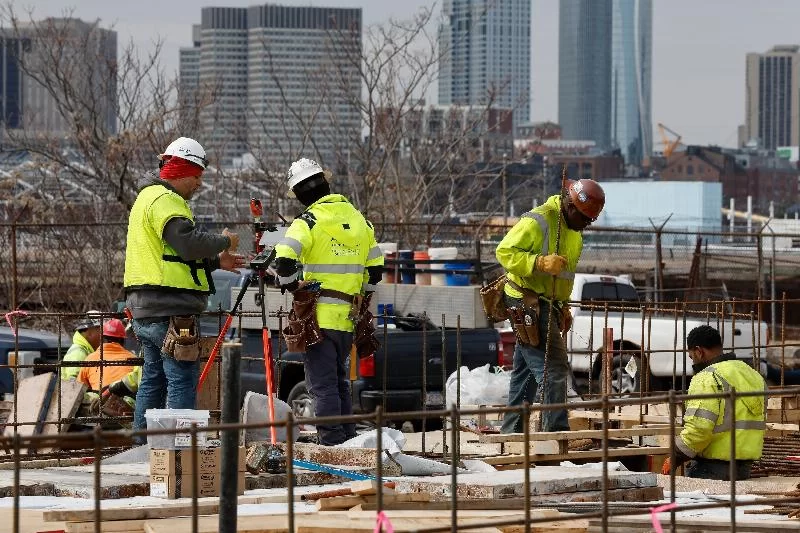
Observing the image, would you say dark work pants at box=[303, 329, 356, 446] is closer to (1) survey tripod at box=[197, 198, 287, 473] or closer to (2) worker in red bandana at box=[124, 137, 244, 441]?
(1) survey tripod at box=[197, 198, 287, 473]

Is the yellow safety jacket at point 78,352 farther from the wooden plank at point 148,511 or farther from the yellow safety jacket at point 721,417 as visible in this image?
the wooden plank at point 148,511

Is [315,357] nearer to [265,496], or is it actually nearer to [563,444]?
[563,444]

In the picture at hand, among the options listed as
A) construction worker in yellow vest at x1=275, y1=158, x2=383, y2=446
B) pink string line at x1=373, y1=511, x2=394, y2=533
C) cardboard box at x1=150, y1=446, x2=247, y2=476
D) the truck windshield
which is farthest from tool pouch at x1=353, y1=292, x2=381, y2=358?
the truck windshield

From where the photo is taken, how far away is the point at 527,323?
1035cm

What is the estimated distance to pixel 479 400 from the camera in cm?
1252

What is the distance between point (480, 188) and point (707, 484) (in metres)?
20.8

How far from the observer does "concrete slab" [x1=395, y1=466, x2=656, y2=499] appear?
739 centimetres

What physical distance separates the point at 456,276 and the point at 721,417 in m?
8.41

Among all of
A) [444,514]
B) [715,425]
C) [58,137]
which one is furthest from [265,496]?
[58,137]

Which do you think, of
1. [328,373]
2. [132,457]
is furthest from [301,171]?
[132,457]

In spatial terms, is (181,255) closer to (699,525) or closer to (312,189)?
(312,189)

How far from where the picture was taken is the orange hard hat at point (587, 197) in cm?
1019

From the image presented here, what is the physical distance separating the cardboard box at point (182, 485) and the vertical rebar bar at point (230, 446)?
5.84 feet

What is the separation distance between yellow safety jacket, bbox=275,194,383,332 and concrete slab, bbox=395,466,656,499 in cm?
192
